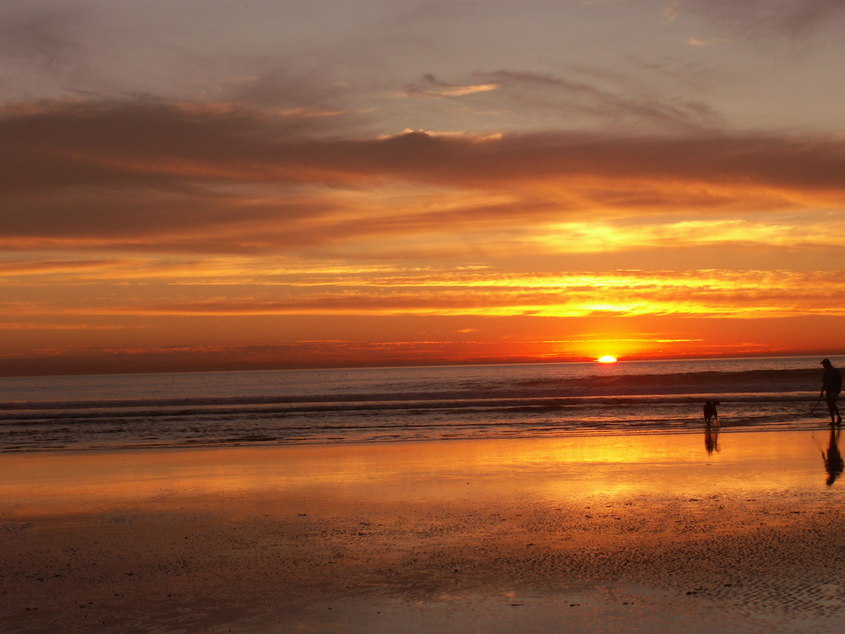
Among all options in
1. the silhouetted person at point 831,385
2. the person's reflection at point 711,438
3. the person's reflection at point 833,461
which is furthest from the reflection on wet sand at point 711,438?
the silhouetted person at point 831,385

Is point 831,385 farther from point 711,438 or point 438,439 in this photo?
point 438,439

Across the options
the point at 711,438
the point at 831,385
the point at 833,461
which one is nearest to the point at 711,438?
the point at 711,438

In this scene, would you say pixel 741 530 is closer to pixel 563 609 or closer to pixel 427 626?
pixel 563 609

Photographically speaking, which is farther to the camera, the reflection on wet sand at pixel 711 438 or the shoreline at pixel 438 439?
the shoreline at pixel 438 439

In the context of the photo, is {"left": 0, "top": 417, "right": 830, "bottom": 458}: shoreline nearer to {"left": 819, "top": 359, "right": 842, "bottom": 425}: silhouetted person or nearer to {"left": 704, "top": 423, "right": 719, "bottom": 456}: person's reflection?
{"left": 704, "top": 423, "right": 719, "bottom": 456}: person's reflection

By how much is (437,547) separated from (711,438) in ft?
40.2

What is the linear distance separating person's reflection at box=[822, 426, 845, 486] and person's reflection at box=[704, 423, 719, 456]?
2070 mm

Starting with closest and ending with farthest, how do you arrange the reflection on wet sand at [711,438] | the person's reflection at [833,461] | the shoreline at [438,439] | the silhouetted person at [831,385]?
1. the person's reflection at [833,461]
2. the reflection on wet sand at [711,438]
3. the shoreline at [438,439]
4. the silhouetted person at [831,385]

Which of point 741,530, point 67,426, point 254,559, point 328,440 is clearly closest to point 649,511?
point 741,530

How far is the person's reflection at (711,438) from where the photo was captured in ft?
54.9

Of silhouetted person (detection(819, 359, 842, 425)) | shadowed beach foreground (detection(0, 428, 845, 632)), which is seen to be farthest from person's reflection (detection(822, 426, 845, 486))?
silhouetted person (detection(819, 359, 842, 425))

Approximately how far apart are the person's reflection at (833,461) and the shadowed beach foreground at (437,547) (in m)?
0.13

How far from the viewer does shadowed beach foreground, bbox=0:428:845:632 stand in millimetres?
6352

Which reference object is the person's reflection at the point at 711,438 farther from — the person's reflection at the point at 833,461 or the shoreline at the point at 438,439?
the person's reflection at the point at 833,461
